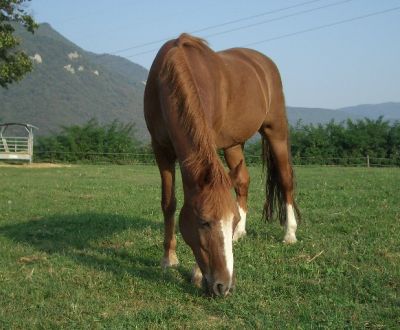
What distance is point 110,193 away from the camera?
11.9 m

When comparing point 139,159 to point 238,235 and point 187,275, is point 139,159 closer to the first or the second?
point 238,235

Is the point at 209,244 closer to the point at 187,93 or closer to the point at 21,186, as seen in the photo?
the point at 187,93

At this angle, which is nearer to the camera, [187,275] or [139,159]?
[187,275]

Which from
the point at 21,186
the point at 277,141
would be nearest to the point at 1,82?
the point at 21,186

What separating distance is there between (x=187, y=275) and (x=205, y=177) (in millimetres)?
1338

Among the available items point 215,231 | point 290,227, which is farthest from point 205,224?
point 290,227

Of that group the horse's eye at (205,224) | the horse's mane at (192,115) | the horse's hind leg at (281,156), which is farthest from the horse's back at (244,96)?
the horse's eye at (205,224)

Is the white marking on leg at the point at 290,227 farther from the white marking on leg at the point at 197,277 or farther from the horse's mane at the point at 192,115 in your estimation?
the horse's mane at the point at 192,115

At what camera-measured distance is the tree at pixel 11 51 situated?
23.0m

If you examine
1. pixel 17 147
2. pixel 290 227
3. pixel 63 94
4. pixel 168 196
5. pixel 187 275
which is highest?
pixel 63 94

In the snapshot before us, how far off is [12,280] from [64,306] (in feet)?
3.21

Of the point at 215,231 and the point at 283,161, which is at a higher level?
the point at 283,161

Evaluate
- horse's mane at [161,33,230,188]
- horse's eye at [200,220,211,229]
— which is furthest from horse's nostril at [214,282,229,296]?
horse's mane at [161,33,230,188]

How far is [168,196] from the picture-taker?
4.99 metres
